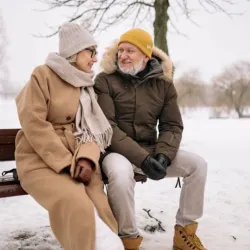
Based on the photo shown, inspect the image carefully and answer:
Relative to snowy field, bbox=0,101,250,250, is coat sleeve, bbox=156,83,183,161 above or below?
above

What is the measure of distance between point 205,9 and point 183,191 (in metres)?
6.11

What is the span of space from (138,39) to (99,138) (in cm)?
85

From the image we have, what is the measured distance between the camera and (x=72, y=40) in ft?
7.98

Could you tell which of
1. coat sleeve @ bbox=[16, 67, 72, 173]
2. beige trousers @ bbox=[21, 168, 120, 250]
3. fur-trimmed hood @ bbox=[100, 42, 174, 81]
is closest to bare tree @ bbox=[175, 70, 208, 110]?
fur-trimmed hood @ bbox=[100, 42, 174, 81]

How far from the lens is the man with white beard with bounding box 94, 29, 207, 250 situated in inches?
105

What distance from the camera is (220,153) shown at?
7.50 m

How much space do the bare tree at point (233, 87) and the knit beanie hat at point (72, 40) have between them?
600 inches

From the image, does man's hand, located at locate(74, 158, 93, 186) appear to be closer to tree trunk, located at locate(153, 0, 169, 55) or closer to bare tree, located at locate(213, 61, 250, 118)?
tree trunk, located at locate(153, 0, 169, 55)

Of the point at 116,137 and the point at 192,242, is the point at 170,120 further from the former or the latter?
the point at 192,242

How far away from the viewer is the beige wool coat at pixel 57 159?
192 cm

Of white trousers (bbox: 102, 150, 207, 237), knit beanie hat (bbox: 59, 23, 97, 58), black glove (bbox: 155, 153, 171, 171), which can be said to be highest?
knit beanie hat (bbox: 59, 23, 97, 58)

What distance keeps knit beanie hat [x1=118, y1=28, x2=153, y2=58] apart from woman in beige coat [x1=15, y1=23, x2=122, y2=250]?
315 mm

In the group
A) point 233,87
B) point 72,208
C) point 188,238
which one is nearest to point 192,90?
point 233,87

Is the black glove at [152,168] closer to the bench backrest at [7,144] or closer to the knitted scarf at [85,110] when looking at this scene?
the knitted scarf at [85,110]
